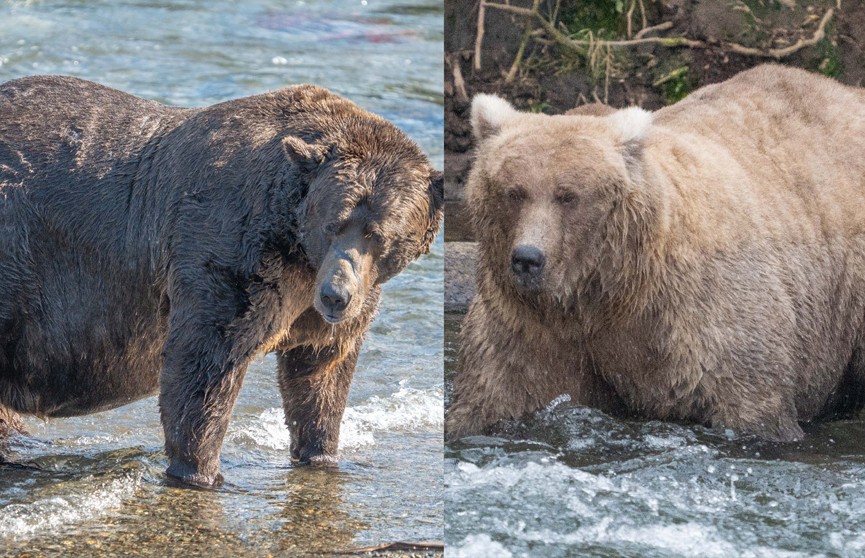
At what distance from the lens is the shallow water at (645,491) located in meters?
3.87

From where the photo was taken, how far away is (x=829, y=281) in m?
5.41

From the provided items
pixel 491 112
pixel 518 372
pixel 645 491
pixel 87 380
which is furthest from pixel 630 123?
pixel 87 380

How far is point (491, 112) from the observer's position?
4555 millimetres

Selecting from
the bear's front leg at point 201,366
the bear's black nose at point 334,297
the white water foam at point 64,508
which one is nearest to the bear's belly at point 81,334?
the bear's front leg at point 201,366

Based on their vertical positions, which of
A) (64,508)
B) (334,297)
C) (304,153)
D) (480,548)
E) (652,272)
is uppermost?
(304,153)

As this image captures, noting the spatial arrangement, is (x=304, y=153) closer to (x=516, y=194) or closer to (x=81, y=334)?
(x=516, y=194)

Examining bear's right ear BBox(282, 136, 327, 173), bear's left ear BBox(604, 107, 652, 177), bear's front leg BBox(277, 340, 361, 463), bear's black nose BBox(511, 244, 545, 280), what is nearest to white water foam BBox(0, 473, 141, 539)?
bear's front leg BBox(277, 340, 361, 463)

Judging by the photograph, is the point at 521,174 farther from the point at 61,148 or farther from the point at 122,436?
the point at 122,436

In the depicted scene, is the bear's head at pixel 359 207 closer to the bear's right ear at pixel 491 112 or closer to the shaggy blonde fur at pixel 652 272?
the shaggy blonde fur at pixel 652 272

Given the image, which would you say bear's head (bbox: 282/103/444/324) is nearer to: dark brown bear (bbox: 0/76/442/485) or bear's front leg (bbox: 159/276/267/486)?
dark brown bear (bbox: 0/76/442/485)

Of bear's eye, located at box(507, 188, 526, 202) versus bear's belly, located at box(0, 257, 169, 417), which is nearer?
bear's eye, located at box(507, 188, 526, 202)

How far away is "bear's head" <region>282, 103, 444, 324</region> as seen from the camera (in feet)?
16.4

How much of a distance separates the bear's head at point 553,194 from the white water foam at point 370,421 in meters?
2.15

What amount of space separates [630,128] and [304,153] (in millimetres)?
1385
